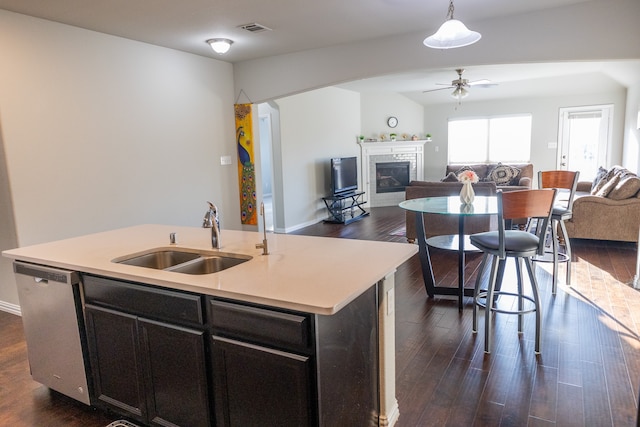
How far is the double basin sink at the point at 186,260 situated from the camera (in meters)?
2.19

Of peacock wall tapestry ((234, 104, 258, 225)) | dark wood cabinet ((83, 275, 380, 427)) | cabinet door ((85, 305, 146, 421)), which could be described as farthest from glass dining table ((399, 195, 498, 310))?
peacock wall tapestry ((234, 104, 258, 225))

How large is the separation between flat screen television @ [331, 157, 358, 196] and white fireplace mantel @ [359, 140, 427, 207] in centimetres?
79

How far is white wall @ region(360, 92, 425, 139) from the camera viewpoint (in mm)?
9477

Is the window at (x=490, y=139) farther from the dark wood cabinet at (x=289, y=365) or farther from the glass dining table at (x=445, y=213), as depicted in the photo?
the dark wood cabinet at (x=289, y=365)

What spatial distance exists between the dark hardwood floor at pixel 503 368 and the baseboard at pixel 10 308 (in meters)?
0.06

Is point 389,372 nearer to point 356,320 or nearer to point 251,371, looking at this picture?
point 356,320

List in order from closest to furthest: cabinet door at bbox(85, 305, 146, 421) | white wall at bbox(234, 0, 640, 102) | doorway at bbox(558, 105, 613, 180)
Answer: cabinet door at bbox(85, 305, 146, 421), white wall at bbox(234, 0, 640, 102), doorway at bbox(558, 105, 613, 180)

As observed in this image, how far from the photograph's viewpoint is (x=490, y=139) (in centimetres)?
984

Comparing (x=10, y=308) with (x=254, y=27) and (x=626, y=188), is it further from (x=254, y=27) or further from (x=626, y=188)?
(x=626, y=188)

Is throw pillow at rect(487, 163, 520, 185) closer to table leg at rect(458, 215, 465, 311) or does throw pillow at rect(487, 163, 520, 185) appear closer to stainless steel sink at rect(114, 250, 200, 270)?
table leg at rect(458, 215, 465, 311)

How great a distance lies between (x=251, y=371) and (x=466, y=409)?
1.23 metres

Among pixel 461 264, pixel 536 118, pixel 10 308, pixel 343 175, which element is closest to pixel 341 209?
pixel 343 175

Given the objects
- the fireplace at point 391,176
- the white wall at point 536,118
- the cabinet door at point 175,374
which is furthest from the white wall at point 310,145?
the cabinet door at point 175,374

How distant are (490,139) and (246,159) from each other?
664 cm
